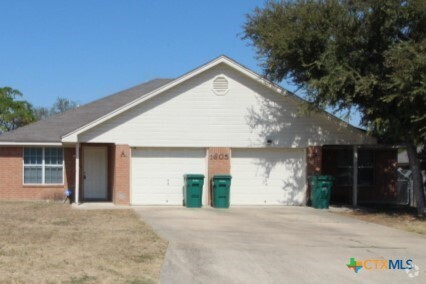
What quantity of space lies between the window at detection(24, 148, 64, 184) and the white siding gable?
3.47 m

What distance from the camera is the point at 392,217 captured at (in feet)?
62.7

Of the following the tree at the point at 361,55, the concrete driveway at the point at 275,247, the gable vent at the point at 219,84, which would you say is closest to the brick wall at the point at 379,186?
the tree at the point at 361,55

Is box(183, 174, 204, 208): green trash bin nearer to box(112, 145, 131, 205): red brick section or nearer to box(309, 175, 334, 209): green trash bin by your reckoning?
box(112, 145, 131, 205): red brick section

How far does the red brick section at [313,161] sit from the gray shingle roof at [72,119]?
8410 mm

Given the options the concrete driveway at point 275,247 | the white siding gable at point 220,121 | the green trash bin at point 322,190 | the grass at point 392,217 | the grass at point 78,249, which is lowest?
the grass at point 392,217

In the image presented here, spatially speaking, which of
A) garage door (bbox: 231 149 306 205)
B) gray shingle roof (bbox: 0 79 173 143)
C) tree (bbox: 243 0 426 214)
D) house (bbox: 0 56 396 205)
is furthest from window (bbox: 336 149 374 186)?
gray shingle roof (bbox: 0 79 173 143)

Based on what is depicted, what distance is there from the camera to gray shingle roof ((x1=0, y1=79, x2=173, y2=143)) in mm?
23750

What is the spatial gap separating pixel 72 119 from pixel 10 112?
23.9m

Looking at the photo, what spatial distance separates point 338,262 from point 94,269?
14.3 ft

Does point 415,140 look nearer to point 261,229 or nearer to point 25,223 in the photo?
point 261,229

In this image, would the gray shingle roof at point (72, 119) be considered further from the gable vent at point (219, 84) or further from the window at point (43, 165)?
the gable vent at point (219, 84)

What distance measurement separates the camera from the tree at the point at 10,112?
47.7 meters

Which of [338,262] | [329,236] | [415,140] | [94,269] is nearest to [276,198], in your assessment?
[415,140]

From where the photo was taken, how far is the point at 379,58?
1897 cm
